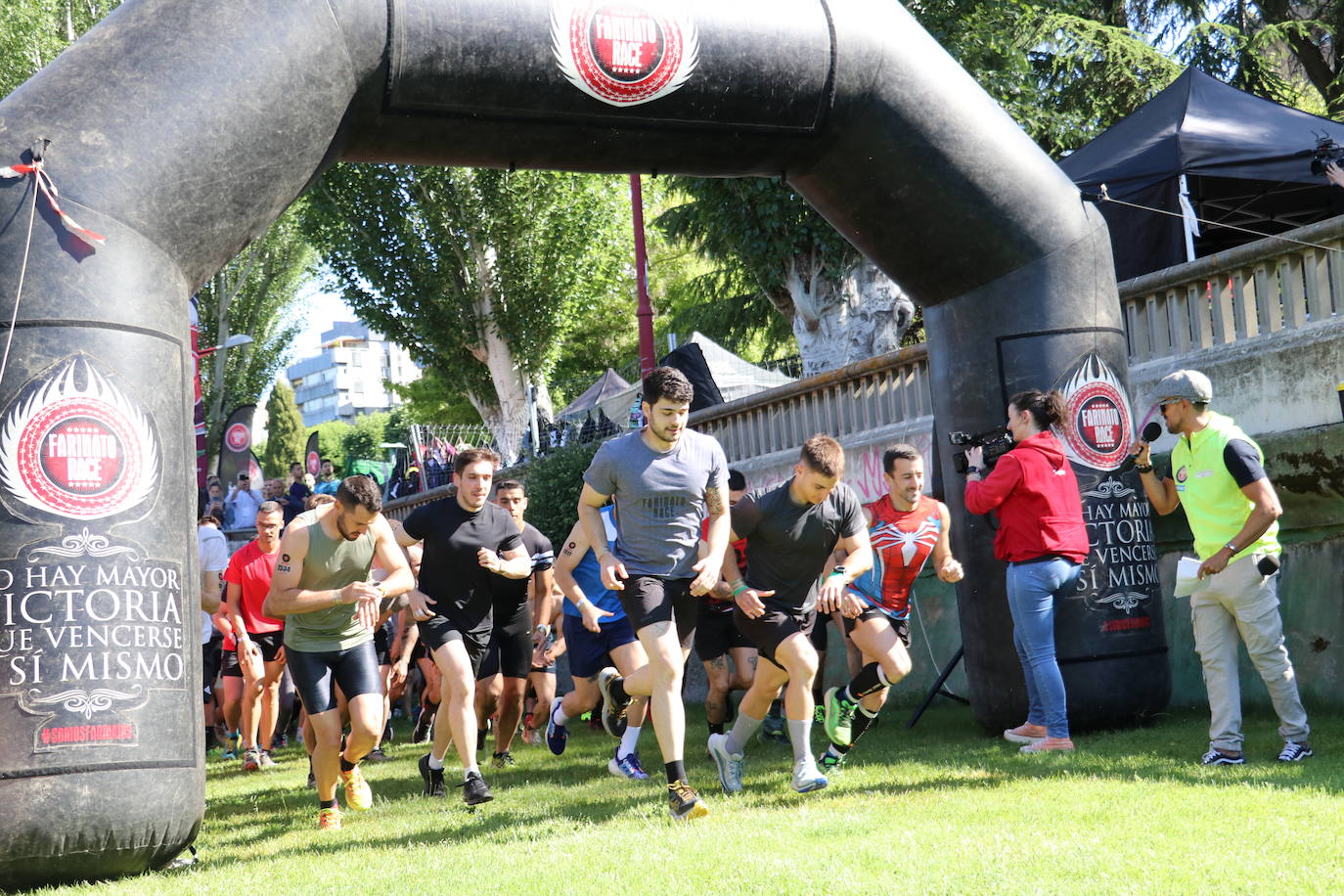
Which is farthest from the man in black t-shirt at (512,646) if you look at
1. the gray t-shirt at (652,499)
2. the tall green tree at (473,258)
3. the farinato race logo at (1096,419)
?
the tall green tree at (473,258)

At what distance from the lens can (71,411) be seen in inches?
265

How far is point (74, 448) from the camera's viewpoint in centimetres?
670

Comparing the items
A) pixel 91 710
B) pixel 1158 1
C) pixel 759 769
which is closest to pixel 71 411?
pixel 91 710

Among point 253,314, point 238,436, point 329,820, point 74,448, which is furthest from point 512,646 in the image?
point 253,314

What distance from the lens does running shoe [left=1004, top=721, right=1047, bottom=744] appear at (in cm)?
880

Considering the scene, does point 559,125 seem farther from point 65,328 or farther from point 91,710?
point 91,710

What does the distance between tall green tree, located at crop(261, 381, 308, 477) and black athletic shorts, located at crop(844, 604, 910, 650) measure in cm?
8097

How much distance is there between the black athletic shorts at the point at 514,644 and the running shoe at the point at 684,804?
10.4 feet

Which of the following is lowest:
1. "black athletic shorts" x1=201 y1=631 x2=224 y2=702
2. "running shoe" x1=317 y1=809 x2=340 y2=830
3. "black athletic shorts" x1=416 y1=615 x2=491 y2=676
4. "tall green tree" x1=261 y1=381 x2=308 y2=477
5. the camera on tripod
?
"running shoe" x1=317 y1=809 x2=340 y2=830

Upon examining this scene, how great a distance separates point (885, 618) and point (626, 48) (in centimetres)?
377

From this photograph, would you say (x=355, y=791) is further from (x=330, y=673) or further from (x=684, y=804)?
(x=684, y=804)

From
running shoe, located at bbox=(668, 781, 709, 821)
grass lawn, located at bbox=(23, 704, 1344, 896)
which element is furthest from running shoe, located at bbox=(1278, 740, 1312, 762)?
running shoe, located at bbox=(668, 781, 709, 821)

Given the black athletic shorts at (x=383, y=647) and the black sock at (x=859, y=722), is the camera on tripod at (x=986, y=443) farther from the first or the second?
the black athletic shorts at (x=383, y=647)

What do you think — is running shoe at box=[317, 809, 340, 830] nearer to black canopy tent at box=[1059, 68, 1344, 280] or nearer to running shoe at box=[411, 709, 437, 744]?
running shoe at box=[411, 709, 437, 744]
